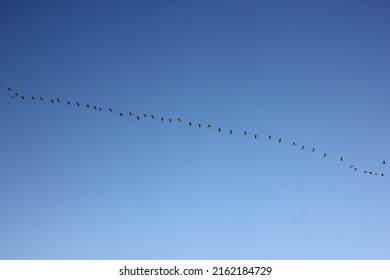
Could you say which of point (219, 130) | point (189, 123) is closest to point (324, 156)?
point (219, 130)

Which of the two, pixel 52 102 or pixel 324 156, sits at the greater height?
pixel 52 102

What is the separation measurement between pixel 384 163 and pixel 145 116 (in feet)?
85.7

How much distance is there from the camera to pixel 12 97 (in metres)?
43.8
